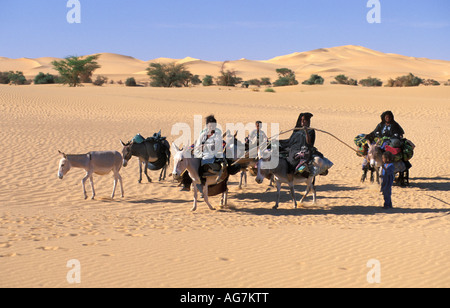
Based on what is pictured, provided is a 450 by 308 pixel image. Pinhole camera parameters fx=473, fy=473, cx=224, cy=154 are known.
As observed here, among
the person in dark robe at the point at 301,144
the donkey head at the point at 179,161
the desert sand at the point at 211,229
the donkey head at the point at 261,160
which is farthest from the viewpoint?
the person in dark robe at the point at 301,144

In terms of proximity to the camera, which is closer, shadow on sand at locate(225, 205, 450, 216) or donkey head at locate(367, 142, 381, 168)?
shadow on sand at locate(225, 205, 450, 216)

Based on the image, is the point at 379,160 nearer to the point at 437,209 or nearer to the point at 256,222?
the point at 437,209

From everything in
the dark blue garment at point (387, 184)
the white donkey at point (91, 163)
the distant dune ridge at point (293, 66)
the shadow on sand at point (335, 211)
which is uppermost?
the distant dune ridge at point (293, 66)

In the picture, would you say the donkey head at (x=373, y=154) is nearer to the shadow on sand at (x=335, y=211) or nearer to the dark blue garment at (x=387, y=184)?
the dark blue garment at (x=387, y=184)

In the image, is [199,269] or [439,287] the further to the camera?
[199,269]

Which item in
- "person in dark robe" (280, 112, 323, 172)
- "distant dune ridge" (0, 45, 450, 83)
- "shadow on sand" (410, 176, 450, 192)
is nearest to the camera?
"person in dark robe" (280, 112, 323, 172)

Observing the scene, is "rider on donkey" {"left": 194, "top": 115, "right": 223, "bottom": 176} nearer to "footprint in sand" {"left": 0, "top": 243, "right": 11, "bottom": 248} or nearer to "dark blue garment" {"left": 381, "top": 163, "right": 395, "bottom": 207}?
"dark blue garment" {"left": 381, "top": 163, "right": 395, "bottom": 207}

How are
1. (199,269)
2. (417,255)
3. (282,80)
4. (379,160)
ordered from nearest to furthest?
(199,269), (417,255), (379,160), (282,80)

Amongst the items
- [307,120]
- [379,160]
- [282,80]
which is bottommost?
[379,160]

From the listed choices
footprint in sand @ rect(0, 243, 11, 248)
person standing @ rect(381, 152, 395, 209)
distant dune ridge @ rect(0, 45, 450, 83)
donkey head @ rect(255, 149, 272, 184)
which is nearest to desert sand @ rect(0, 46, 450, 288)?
footprint in sand @ rect(0, 243, 11, 248)

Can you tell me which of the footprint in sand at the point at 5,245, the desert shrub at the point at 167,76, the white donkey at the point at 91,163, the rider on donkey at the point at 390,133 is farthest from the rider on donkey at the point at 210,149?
the desert shrub at the point at 167,76

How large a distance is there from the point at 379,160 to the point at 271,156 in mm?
3099

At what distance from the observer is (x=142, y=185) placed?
47.5ft

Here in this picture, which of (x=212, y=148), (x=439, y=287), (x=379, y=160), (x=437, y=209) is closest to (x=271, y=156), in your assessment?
(x=212, y=148)
